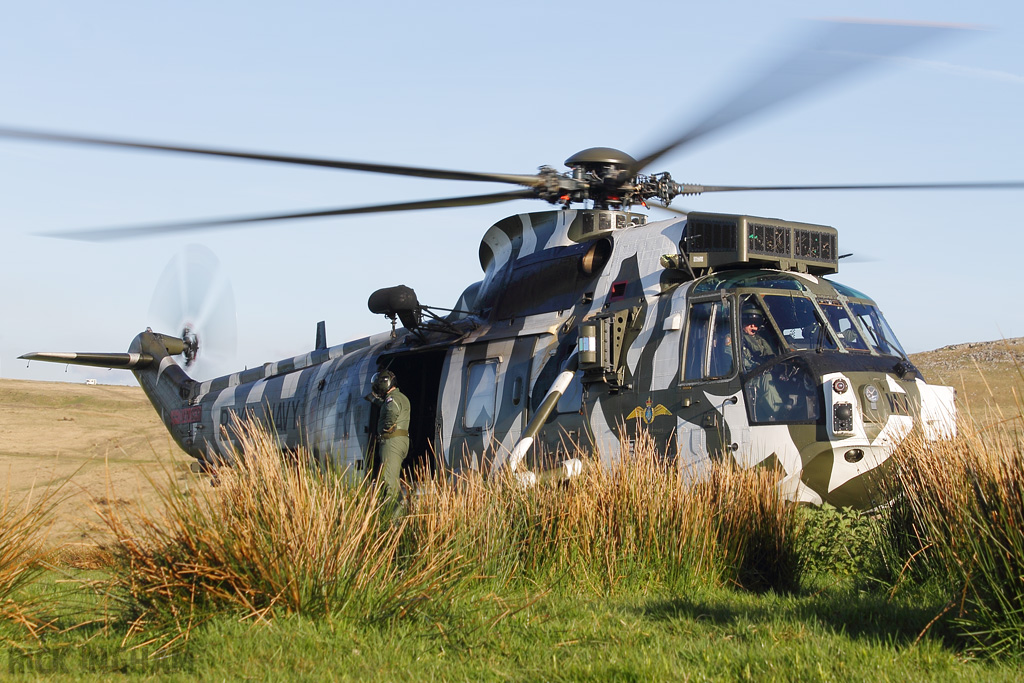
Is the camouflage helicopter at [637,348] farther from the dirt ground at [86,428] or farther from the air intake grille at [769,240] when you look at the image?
the dirt ground at [86,428]

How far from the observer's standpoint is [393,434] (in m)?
10.9

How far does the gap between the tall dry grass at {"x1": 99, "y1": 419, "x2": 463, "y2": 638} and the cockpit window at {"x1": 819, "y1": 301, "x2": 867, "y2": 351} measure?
4966 millimetres

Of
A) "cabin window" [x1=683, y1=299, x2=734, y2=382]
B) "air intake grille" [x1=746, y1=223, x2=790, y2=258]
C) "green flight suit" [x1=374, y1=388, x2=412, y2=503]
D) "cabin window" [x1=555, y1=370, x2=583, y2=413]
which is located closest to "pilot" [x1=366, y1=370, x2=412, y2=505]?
"green flight suit" [x1=374, y1=388, x2=412, y2=503]

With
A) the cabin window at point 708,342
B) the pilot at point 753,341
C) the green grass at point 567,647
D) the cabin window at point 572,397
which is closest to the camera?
the green grass at point 567,647

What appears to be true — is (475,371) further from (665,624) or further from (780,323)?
(665,624)

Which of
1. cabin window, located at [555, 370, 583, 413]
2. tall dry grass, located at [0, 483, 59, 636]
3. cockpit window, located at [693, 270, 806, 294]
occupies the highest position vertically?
cockpit window, located at [693, 270, 806, 294]

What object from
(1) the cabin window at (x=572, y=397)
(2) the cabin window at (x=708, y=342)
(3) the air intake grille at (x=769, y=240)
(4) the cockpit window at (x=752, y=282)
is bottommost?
(1) the cabin window at (x=572, y=397)

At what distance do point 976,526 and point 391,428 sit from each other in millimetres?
6812

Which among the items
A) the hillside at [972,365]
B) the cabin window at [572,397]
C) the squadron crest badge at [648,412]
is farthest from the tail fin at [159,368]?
the hillside at [972,365]

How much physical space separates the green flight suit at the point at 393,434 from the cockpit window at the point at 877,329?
5026mm

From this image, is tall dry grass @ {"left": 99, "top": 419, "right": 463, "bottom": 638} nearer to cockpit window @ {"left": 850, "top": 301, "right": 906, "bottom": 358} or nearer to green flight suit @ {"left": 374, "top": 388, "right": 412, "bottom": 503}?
green flight suit @ {"left": 374, "top": 388, "right": 412, "bottom": 503}

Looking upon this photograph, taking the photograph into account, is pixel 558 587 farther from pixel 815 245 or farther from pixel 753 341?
pixel 815 245

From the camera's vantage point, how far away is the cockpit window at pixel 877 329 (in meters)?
9.57

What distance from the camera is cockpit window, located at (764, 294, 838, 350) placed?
9.09m
